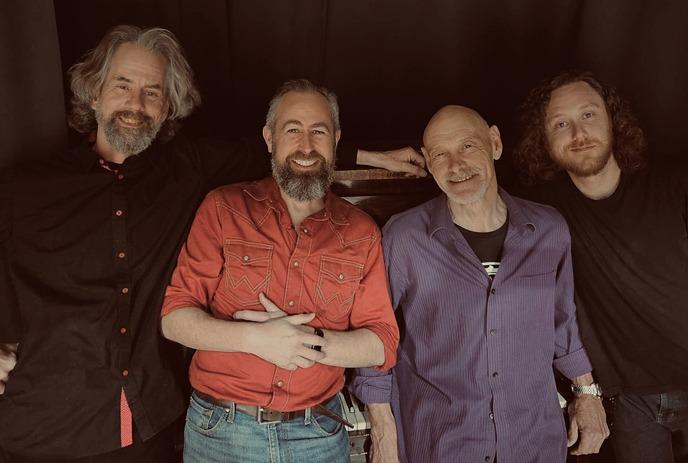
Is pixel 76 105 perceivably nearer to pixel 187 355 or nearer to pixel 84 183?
pixel 84 183

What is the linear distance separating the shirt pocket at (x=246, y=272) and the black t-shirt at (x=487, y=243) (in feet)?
2.57

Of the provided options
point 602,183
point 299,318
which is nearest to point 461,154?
point 602,183

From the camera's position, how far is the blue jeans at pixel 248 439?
1.67 m

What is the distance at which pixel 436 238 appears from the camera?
6.19ft

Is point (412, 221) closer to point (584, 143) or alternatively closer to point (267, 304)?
point (267, 304)

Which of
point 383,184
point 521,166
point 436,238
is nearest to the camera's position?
point 436,238

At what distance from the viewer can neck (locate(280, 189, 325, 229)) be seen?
1933mm

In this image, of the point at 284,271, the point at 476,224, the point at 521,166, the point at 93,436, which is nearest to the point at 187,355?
the point at 93,436

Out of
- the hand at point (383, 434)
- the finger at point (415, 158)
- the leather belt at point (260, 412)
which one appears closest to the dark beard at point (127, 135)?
the leather belt at point (260, 412)

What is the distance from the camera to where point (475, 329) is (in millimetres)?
1811

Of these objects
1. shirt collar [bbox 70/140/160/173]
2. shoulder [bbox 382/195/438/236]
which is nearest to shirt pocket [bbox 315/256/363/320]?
shoulder [bbox 382/195/438/236]

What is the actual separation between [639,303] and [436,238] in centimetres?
88

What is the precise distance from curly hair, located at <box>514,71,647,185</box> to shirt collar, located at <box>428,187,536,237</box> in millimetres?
444

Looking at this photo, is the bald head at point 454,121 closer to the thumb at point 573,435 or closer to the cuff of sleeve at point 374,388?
the cuff of sleeve at point 374,388
